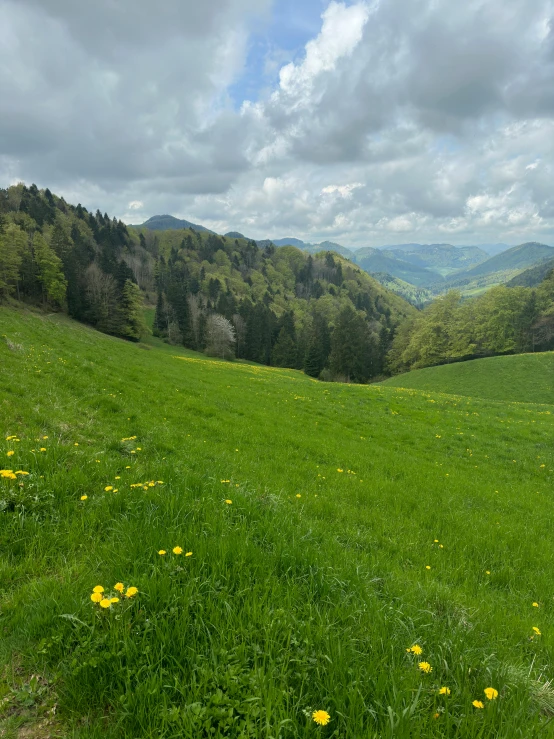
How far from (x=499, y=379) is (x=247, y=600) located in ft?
172

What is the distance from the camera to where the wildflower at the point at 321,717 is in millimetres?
2129

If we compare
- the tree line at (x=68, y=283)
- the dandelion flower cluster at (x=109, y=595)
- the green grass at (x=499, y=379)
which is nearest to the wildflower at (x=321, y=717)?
the dandelion flower cluster at (x=109, y=595)

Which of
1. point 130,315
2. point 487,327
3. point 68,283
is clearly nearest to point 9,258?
point 68,283

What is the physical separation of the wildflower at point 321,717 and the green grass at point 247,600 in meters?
0.05

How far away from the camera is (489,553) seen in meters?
6.64

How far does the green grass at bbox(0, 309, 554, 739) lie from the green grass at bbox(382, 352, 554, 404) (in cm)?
3922

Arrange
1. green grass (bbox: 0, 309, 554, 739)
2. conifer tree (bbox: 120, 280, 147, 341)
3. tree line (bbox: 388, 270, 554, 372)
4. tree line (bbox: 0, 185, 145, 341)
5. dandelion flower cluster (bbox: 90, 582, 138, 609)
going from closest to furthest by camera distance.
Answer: green grass (bbox: 0, 309, 554, 739) → dandelion flower cluster (bbox: 90, 582, 138, 609) → tree line (bbox: 0, 185, 145, 341) → conifer tree (bbox: 120, 280, 147, 341) → tree line (bbox: 388, 270, 554, 372)

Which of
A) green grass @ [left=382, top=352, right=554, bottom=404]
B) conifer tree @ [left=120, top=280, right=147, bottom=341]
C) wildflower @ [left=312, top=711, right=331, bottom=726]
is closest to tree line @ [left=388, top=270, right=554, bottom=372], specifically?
green grass @ [left=382, top=352, right=554, bottom=404]

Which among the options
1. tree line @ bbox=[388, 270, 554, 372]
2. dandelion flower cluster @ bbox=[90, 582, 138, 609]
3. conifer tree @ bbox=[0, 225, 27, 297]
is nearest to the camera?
dandelion flower cluster @ bbox=[90, 582, 138, 609]

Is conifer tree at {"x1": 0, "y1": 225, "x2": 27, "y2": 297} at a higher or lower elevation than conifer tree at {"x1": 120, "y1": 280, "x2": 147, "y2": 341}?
higher

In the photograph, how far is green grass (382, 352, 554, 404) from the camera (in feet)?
136

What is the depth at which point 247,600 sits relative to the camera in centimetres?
308

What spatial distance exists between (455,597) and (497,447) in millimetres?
14156

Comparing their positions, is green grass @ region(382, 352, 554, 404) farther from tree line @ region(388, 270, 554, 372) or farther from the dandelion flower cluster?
the dandelion flower cluster
